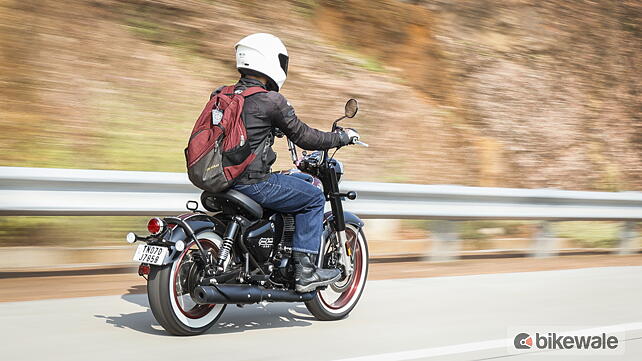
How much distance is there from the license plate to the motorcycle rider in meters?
0.70

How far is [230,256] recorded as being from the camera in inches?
236

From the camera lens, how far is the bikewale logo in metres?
5.97

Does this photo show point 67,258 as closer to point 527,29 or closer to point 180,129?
point 180,129

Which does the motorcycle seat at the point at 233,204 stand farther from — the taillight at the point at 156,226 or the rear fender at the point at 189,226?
the taillight at the point at 156,226

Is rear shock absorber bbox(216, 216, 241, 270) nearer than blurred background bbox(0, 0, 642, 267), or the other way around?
rear shock absorber bbox(216, 216, 241, 270)

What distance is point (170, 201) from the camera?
820 centimetres

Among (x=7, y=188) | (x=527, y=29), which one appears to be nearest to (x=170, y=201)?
(x=7, y=188)

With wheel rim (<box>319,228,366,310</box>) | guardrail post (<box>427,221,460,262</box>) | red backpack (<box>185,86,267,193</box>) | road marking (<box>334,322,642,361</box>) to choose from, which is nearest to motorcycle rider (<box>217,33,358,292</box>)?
red backpack (<box>185,86,267,193</box>)

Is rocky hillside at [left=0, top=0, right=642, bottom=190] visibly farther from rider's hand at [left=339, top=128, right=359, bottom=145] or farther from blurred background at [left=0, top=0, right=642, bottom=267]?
rider's hand at [left=339, top=128, right=359, bottom=145]

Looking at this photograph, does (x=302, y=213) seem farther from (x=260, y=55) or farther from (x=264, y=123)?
(x=260, y=55)

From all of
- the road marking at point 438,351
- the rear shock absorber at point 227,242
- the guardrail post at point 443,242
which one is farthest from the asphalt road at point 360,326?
the guardrail post at point 443,242

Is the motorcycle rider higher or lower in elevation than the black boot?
higher

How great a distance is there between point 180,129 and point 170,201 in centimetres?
386

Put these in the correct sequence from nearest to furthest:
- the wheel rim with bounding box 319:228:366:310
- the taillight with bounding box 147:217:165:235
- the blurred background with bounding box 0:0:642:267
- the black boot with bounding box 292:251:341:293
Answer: the taillight with bounding box 147:217:165:235
the black boot with bounding box 292:251:341:293
the wheel rim with bounding box 319:228:366:310
the blurred background with bounding box 0:0:642:267
